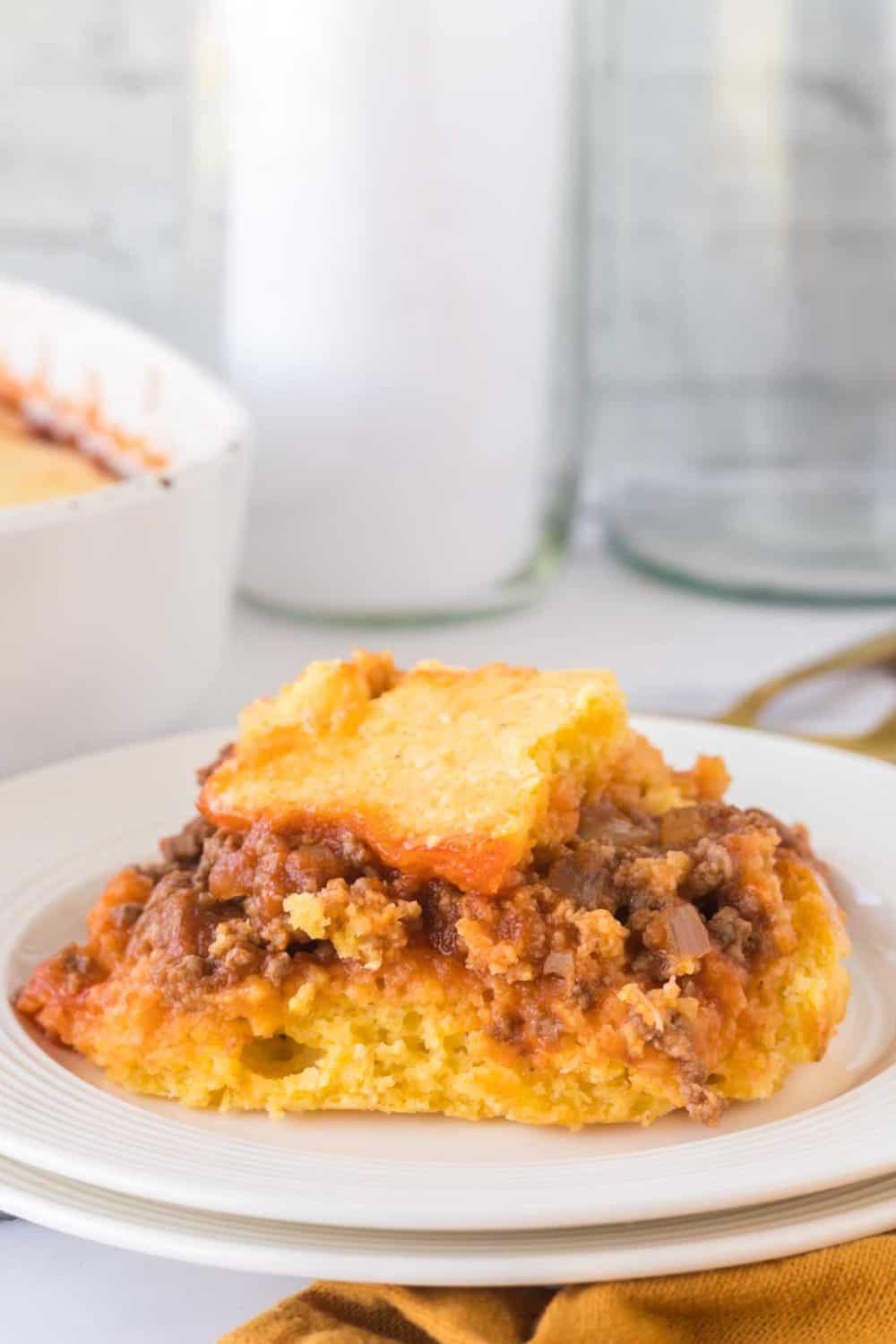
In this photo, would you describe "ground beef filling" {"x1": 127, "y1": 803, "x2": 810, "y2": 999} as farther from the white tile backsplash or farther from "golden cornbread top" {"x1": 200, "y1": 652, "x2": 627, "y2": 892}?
the white tile backsplash

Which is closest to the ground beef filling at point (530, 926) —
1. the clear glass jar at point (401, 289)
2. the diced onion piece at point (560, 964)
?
the diced onion piece at point (560, 964)

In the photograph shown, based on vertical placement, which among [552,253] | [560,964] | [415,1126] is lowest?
[415,1126]

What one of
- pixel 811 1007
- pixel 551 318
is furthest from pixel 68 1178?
pixel 551 318

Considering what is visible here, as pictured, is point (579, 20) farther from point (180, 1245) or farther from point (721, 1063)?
point (180, 1245)

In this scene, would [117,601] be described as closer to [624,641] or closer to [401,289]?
[401,289]

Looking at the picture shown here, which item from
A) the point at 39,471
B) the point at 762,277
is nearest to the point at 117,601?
the point at 39,471

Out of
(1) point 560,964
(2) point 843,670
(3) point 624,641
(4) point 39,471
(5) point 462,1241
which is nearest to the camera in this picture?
(5) point 462,1241
